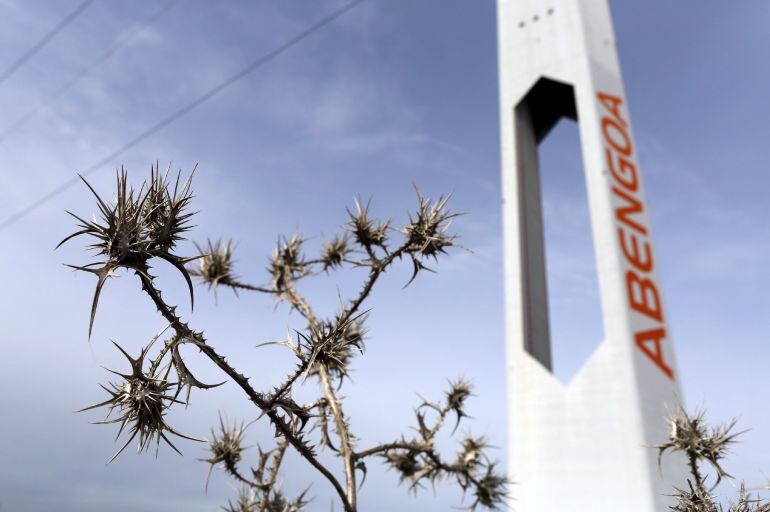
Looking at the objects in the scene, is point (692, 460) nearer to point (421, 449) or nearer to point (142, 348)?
point (421, 449)

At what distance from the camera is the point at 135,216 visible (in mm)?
1822

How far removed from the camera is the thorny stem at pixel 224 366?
6.26ft

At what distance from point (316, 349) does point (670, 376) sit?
10892mm

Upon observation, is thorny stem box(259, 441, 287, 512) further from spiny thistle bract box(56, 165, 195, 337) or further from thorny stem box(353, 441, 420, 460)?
spiny thistle bract box(56, 165, 195, 337)

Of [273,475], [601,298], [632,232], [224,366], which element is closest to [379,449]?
[273,475]

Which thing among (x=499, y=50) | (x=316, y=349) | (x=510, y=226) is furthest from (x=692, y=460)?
(x=499, y=50)

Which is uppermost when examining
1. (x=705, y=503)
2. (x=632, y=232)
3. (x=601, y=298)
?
(x=632, y=232)

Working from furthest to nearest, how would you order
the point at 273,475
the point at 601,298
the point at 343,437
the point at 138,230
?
the point at 601,298 → the point at 273,475 → the point at 343,437 → the point at 138,230

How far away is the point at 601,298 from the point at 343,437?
29.4ft

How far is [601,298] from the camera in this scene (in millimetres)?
11219

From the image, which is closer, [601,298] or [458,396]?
[458,396]

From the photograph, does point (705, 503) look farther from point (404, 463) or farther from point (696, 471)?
point (404, 463)

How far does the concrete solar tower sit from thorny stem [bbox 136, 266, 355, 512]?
27.4 ft

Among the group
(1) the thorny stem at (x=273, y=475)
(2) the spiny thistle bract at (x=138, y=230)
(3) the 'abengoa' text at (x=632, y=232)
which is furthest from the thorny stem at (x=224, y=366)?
(3) the 'abengoa' text at (x=632, y=232)
